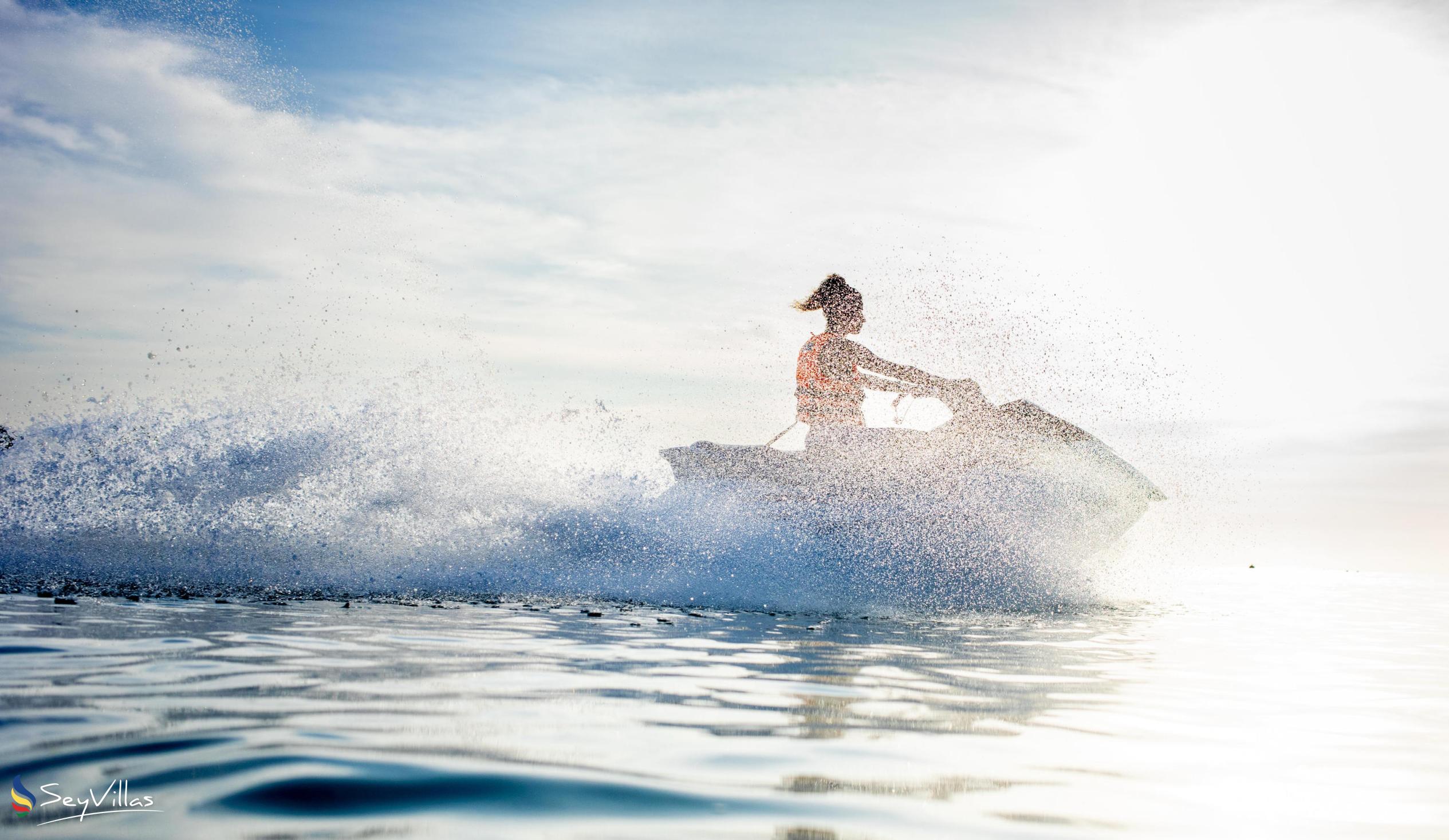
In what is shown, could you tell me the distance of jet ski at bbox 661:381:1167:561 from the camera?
10094mm

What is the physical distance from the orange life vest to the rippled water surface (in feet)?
12.7

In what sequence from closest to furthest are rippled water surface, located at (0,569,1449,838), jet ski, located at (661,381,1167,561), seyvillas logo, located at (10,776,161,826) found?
seyvillas logo, located at (10,776,161,826)
rippled water surface, located at (0,569,1449,838)
jet ski, located at (661,381,1167,561)

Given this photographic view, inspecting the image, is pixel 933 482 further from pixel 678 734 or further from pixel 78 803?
pixel 78 803

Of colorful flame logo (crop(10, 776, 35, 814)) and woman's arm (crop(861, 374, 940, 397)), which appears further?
woman's arm (crop(861, 374, 940, 397))

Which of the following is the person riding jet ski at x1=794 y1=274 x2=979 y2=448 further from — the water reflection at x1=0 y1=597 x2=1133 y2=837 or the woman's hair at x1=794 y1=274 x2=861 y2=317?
the water reflection at x1=0 y1=597 x2=1133 y2=837

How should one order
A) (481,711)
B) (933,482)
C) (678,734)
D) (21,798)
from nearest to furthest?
(21,798) → (678,734) → (481,711) → (933,482)

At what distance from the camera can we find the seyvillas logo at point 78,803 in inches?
83.9

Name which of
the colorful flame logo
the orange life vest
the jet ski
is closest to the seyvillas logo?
the colorful flame logo

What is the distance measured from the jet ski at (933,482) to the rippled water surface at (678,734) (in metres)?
3.41

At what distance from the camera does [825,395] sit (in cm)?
1038

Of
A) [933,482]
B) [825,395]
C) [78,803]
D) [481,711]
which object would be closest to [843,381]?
[825,395]

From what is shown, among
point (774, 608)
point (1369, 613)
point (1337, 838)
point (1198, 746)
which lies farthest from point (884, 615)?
point (1369, 613)

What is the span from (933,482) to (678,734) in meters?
7.16

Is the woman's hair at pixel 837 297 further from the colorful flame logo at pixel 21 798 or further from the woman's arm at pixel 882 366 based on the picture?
the colorful flame logo at pixel 21 798
